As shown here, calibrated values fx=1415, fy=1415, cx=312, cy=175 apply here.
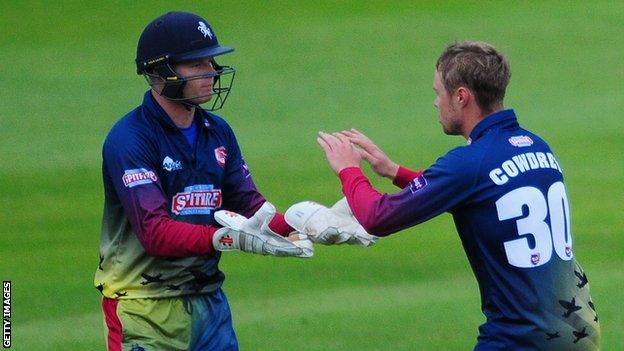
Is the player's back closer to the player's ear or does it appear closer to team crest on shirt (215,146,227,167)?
the player's ear

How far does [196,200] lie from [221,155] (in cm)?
28

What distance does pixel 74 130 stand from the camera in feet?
43.8

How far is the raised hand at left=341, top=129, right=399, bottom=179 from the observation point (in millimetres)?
6066

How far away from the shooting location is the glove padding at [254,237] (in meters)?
5.77

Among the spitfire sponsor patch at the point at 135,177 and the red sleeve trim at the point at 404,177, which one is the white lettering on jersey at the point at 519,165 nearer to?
the red sleeve trim at the point at 404,177

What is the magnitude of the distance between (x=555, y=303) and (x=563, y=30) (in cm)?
1056

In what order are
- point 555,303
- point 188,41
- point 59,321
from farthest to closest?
1. point 59,321
2. point 188,41
3. point 555,303

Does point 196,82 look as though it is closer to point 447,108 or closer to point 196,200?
point 196,200

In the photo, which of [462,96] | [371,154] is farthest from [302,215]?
[462,96]

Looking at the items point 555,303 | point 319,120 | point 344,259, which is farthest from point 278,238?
point 319,120

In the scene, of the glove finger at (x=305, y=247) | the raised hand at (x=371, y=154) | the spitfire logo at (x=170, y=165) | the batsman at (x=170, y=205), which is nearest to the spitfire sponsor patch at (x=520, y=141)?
the raised hand at (x=371, y=154)

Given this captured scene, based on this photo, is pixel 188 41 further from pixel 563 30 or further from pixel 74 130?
pixel 563 30

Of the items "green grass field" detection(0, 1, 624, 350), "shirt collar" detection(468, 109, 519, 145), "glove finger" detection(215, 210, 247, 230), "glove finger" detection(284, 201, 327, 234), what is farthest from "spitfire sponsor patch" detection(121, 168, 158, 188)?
"green grass field" detection(0, 1, 624, 350)

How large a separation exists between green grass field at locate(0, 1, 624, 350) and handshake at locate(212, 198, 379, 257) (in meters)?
2.95
